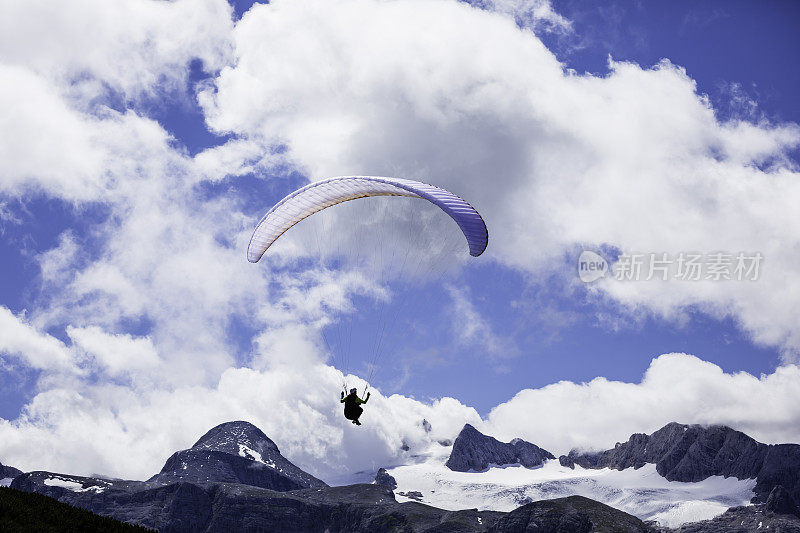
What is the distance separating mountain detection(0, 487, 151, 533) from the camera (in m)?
32.8

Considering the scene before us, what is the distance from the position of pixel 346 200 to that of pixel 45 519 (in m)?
28.2

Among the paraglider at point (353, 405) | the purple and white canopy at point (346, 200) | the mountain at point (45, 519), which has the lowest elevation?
the mountain at point (45, 519)

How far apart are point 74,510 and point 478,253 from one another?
2867 centimetres

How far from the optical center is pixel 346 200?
54406 millimetres

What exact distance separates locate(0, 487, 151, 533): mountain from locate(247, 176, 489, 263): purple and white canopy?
23304mm

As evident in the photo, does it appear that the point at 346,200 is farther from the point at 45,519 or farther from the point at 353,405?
the point at 45,519

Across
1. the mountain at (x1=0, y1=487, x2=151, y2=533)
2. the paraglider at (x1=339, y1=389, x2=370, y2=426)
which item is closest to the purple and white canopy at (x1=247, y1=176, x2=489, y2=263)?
the paraglider at (x1=339, y1=389, x2=370, y2=426)

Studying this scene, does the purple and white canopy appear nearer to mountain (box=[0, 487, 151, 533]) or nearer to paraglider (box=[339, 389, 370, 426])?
paraglider (box=[339, 389, 370, 426])

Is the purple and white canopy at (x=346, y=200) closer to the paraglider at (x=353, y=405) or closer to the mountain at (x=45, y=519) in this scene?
the paraglider at (x=353, y=405)

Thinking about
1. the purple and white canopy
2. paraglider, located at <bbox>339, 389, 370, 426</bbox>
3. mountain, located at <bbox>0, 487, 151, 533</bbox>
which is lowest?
mountain, located at <bbox>0, 487, 151, 533</bbox>

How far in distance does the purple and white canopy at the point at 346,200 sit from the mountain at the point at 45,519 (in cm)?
2330

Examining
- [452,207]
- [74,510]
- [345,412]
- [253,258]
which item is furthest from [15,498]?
[452,207]

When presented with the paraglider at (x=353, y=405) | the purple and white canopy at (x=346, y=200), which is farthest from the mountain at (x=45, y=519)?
the purple and white canopy at (x=346, y=200)

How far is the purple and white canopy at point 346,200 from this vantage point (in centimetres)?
4894
